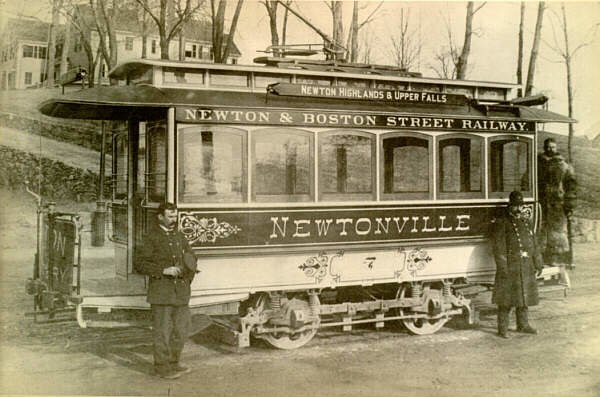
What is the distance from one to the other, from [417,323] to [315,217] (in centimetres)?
203

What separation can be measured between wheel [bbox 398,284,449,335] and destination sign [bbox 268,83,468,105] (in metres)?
2.20

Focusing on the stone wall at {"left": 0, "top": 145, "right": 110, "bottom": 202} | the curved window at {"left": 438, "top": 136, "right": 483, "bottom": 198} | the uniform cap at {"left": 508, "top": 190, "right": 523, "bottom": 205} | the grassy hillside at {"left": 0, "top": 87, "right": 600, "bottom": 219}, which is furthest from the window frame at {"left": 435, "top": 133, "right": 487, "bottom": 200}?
the stone wall at {"left": 0, "top": 145, "right": 110, "bottom": 202}

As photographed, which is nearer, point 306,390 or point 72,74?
point 306,390

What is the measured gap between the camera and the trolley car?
6.70 metres

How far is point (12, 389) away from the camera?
245 inches

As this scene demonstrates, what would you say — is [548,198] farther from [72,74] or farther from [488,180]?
[72,74]

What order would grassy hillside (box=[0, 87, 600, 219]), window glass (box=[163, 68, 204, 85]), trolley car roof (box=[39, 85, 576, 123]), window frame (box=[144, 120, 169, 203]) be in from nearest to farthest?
trolley car roof (box=[39, 85, 576, 123]) < window glass (box=[163, 68, 204, 85]) < window frame (box=[144, 120, 169, 203]) < grassy hillside (box=[0, 87, 600, 219])

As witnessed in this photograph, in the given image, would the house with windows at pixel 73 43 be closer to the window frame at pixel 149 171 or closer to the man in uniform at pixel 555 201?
the window frame at pixel 149 171

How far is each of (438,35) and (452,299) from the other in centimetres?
331

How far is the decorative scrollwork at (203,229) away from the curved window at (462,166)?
111 inches

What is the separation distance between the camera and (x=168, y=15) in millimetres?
11320

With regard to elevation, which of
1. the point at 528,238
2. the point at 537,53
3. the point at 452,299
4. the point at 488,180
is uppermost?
the point at 537,53

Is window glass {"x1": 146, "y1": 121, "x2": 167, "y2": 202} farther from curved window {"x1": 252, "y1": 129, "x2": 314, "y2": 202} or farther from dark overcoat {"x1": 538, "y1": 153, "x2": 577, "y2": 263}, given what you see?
dark overcoat {"x1": 538, "y1": 153, "x2": 577, "y2": 263}

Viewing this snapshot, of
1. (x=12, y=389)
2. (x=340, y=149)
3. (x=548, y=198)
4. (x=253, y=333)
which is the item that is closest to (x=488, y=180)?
(x=548, y=198)
